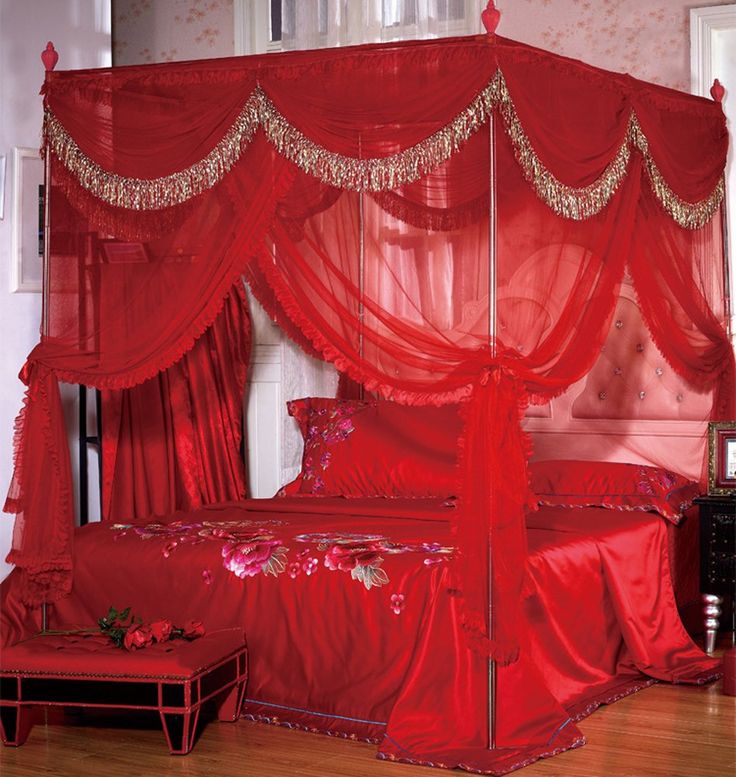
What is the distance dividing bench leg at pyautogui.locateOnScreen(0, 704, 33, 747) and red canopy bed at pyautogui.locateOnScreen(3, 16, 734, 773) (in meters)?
0.61

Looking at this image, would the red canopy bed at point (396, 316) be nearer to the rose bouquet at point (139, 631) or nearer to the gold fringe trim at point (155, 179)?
the gold fringe trim at point (155, 179)

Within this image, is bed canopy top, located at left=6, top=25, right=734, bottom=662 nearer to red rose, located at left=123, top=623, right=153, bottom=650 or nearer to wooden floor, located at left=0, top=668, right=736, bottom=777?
wooden floor, located at left=0, top=668, right=736, bottom=777

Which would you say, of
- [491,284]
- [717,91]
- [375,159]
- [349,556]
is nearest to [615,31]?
[717,91]

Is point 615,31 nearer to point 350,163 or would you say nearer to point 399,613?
point 350,163

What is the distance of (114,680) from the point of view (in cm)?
369

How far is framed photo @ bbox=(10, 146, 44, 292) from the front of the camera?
4996mm

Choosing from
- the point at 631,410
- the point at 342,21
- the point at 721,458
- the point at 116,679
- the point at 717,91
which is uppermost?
the point at 342,21

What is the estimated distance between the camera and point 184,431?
5.45 metres

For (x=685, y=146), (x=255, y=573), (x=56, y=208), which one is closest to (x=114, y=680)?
(x=255, y=573)

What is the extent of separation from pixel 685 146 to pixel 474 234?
56.8 inches

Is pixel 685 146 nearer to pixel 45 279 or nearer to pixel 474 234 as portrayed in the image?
pixel 474 234

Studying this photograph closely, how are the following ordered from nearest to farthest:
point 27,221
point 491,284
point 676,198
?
point 491,284 < point 676,198 < point 27,221

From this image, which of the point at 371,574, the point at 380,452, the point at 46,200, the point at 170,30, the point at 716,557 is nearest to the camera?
the point at 371,574

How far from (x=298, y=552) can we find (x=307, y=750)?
2.04 feet
